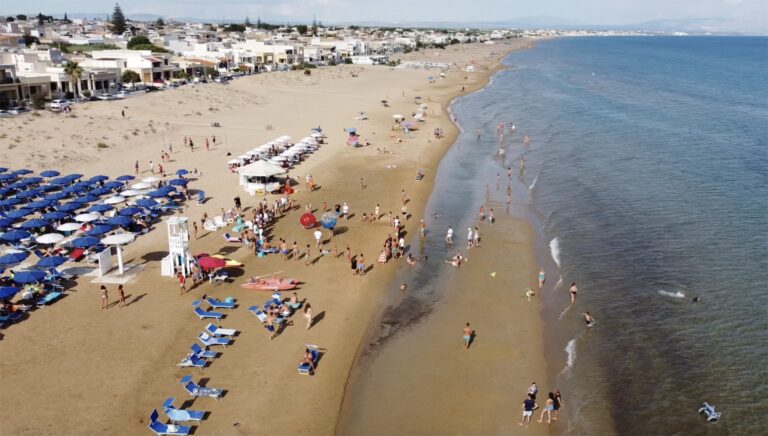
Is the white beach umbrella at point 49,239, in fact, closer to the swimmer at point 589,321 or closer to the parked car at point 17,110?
the swimmer at point 589,321

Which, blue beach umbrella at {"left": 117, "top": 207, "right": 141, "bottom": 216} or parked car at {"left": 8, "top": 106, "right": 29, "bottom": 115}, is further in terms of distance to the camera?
parked car at {"left": 8, "top": 106, "right": 29, "bottom": 115}

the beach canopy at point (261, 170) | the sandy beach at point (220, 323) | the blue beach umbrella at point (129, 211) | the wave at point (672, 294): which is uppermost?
the beach canopy at point (261, 170)

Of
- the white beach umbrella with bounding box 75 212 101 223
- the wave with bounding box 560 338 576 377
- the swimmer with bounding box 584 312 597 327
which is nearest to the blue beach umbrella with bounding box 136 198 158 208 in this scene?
the white beach umbrella with bounding box 75 212 101 223

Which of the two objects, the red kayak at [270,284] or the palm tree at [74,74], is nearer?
the red kayak at [270,284]

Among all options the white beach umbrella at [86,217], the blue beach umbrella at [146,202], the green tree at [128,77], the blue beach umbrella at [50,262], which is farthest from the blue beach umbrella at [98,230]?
the green tree at [128,77]

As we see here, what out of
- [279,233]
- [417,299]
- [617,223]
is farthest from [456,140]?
[417,299]

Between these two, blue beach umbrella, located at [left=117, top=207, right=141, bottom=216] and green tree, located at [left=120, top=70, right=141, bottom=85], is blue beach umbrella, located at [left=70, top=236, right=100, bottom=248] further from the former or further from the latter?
green tree, located at [left=120, top=70, right=141, bottom=85]

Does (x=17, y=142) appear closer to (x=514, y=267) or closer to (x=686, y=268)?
(x=514, y=267)
